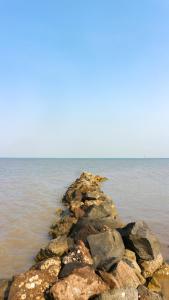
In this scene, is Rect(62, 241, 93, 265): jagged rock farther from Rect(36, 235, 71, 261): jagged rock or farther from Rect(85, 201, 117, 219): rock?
Rect(85, 201, 117, 219): rock

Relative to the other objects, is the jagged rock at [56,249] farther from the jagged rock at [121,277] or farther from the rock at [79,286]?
the rock at [79,286]

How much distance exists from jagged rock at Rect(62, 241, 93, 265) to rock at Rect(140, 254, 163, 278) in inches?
74.9

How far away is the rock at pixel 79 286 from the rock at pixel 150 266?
9.11 ft

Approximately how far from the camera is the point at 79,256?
9500mm

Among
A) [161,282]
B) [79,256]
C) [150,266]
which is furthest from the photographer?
[150,266]

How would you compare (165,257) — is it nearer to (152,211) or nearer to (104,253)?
(104,253)

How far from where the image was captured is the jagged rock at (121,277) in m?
8.11

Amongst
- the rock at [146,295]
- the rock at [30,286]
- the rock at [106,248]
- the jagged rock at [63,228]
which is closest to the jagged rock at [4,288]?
the rock at [30,286]

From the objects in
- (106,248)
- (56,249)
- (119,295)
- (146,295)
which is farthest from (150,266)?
(119,295)

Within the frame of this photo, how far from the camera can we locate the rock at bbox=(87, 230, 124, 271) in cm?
961

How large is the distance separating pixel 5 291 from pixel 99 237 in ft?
11.3

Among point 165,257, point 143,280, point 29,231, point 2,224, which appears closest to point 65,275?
point 143,280

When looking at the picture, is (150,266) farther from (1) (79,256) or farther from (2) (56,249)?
(2) (56,249)

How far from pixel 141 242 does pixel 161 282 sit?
153 centimetres
